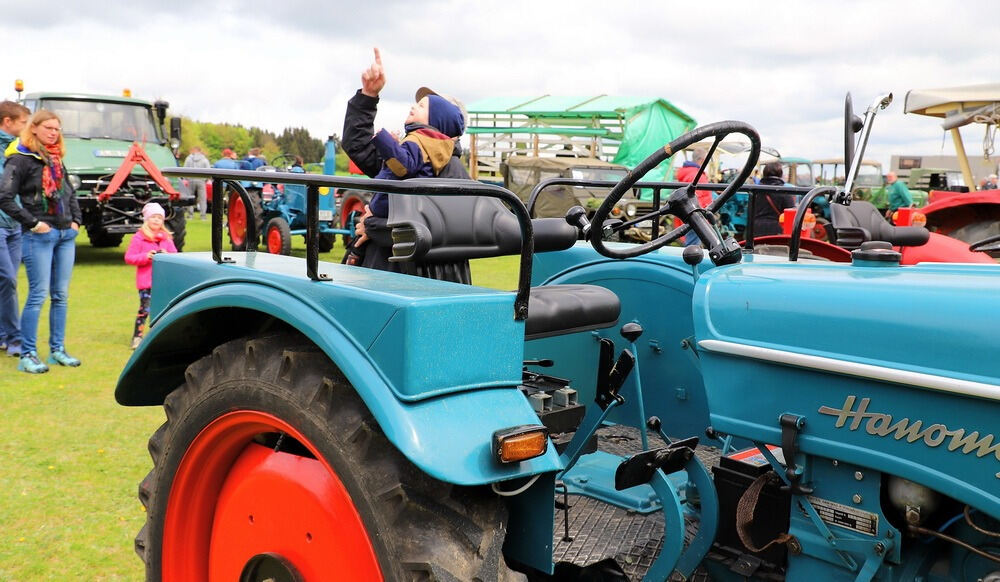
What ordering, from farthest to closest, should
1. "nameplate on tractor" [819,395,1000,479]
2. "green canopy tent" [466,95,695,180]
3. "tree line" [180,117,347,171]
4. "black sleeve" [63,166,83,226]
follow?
"tree line" [180,117,347,171] < "green canopy tent" [466,95,695,180] < "black sleeve" [63,166,83,226] < "nameplate on tractor" [819,395,1000,479]

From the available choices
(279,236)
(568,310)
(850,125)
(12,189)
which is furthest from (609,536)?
(279,236)

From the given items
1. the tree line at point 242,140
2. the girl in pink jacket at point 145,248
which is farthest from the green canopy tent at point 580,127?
the girl in pink jacket at point 145,248

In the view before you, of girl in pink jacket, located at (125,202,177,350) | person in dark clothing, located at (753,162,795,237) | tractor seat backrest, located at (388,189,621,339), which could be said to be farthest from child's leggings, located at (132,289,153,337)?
person in dark clothing, located at (753,162,795,237)

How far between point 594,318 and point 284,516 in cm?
104

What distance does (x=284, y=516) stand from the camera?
1.93m

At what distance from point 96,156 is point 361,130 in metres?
9.18

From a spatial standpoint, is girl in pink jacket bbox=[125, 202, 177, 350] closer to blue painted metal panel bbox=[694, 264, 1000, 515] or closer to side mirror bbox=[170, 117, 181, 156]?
blue painted metal panel bbox=[694, 264, 1000, 515]

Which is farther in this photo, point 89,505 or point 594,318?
point 89,505

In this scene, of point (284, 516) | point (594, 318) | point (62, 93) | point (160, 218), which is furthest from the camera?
point (62, 93)

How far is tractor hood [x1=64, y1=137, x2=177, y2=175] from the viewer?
11.0 meters

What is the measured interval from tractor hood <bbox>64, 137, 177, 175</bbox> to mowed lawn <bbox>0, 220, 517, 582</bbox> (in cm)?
480

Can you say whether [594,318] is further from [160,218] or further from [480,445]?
[160,218]

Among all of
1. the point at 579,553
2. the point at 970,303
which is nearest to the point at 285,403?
the point at 579,553

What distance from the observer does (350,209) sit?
12.8m
